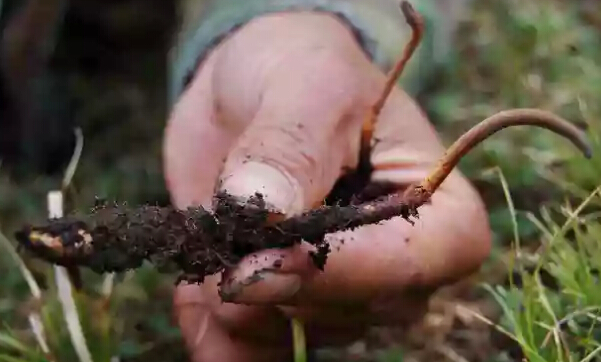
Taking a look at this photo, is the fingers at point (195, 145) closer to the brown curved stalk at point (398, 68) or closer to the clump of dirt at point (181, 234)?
the brown curved stalk at point (398, 68)

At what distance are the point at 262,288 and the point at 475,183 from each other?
0.68 meters

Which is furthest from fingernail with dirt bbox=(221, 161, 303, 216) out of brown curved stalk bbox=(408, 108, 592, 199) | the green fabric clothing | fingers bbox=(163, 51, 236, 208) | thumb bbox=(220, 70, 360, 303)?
the green fabric clothing

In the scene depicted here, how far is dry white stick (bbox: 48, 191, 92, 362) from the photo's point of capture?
92 cm

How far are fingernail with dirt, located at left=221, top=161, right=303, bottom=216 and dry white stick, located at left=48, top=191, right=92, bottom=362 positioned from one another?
33cm

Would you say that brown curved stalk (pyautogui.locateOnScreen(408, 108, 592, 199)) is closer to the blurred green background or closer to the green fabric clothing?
the blurred green background

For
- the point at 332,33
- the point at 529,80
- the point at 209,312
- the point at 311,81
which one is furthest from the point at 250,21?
the point at 529,80

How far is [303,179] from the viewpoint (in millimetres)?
717

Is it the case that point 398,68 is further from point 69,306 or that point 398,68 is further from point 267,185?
point 69,306

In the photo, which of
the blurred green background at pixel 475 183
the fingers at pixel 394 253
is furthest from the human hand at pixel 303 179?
the blurred green background at pixel 475 183

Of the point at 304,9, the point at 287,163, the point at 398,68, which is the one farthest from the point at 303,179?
the point at 304,9

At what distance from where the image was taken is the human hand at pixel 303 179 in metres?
0.68

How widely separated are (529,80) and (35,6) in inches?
32.0

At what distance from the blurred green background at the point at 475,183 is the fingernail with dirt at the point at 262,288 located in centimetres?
27

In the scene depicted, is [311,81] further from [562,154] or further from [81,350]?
[562,154]
